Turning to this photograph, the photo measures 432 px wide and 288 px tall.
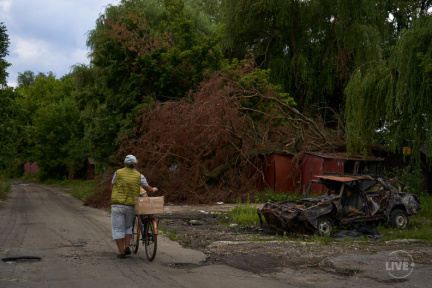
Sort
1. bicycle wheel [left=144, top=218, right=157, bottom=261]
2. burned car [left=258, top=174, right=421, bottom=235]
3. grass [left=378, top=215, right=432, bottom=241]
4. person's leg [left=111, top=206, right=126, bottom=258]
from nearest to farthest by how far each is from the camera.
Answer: bicycle wheel [left=144, top=218, right=157, bottom=261] < person's leg [left=111, top=206, right=126, bottom=258] < grass [left=378, top=215, right=432, bottom=241] < burned car [left=258, top=174, right=421, bottom=235]

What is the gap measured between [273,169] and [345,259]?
15744 mm

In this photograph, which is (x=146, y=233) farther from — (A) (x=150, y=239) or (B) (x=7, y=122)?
(B) (x=7, y=122)

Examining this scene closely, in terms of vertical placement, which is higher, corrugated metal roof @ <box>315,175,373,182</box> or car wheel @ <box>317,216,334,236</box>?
corrugated metal roof @ <box>315,175,373,182</box>

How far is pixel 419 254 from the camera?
8648mm

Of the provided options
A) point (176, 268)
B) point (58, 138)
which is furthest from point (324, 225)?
point (58, 138)

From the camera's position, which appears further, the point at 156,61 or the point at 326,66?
the point at 326,66

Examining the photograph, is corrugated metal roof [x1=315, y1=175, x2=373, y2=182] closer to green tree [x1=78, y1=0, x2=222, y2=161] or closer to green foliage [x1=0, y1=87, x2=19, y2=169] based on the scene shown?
green tree [x1=78, y1=0, x2=222, y2=161]

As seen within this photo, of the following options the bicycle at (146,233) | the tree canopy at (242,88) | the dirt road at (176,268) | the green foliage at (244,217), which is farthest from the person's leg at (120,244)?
the tree canopy at (242,88)

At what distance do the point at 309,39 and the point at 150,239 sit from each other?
23.5 metres

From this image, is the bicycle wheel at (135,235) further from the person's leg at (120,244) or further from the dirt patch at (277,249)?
the dirt patch at (277,249)

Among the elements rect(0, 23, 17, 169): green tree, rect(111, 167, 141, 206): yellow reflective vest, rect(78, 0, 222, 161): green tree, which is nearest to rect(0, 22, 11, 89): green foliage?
rect(0, 23, 17, 169): green tree

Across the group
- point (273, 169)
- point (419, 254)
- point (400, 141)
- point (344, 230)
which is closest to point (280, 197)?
point (273, 169)

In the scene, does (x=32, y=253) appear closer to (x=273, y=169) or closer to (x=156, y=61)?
(x=273, y=169)

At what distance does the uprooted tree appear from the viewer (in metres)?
21.1
